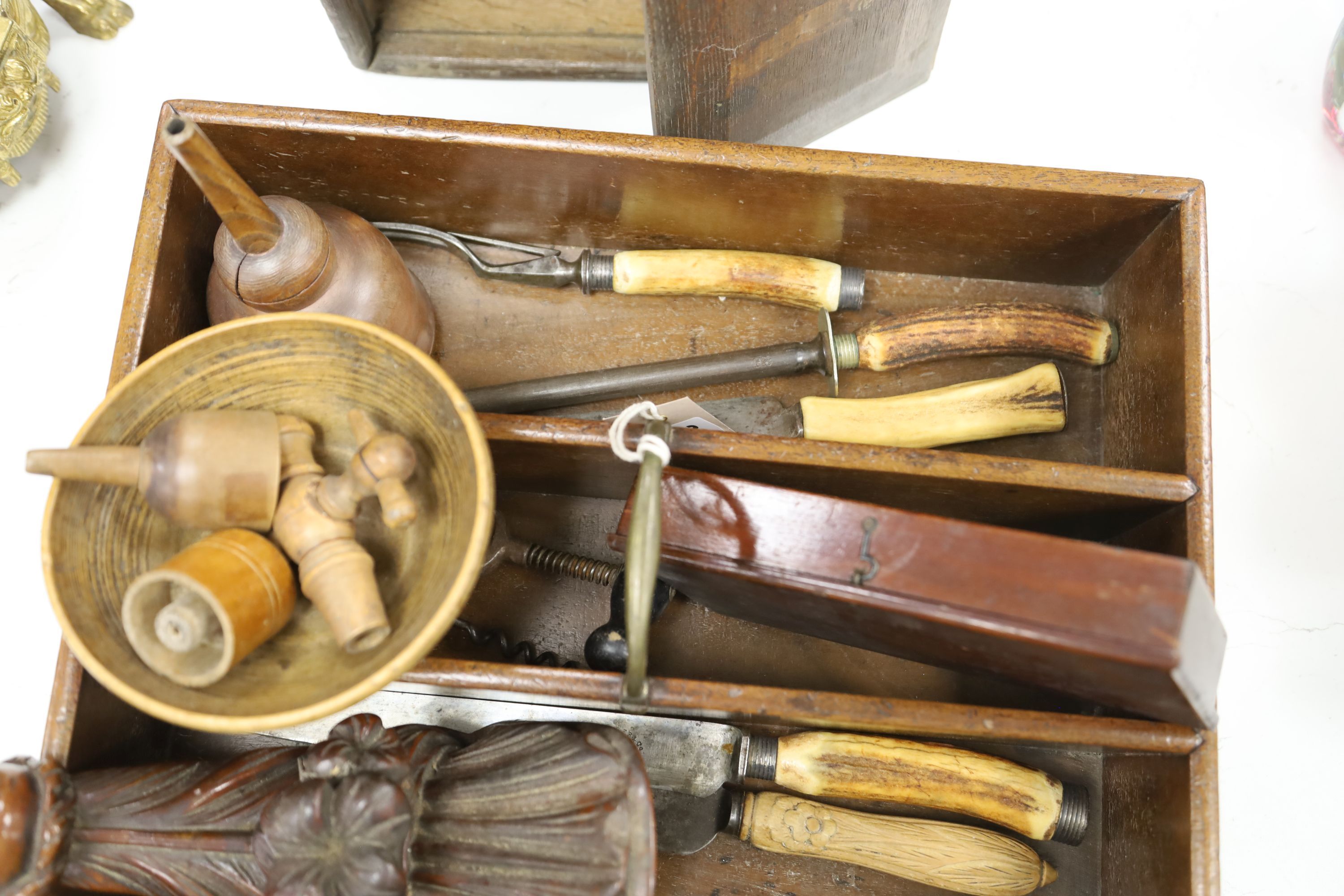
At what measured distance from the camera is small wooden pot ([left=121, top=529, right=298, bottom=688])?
801mm

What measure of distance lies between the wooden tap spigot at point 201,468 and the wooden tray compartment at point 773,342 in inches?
8.6

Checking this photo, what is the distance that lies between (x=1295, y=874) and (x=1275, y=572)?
1.32 ft

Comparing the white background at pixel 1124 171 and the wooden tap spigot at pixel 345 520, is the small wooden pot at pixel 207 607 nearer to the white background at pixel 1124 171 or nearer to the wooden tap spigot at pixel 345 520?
the wooden tap spigot at pixel 345 520

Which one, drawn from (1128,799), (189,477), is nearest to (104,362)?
(189,477)

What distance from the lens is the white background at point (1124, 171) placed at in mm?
1345

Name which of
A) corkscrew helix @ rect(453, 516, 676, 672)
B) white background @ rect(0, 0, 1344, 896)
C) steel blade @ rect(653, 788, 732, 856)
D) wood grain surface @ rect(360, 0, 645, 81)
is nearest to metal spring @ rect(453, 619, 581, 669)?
corkscrew helix @ rect(453, 516, 676, 672)

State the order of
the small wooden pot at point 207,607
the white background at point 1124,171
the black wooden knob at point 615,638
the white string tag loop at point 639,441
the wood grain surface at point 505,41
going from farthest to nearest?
the wood grain surface at point 505,41
the white background at point 1124,171
the black wooden knob at point 615,638
the white string tag loop at point 639,441
the small wooden pot at point 207,607

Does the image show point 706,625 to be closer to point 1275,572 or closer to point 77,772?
point 77,772

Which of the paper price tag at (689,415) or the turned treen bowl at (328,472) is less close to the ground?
the paper price tag at (689,415)

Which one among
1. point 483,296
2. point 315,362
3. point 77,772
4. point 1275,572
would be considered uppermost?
point 483,296

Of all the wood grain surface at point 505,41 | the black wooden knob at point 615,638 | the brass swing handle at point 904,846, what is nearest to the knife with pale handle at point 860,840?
the brass swing handle at point 904,846

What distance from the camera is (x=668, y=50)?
1.12 meters

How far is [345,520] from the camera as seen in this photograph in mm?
881

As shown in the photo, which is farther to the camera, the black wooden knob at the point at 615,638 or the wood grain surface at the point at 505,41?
the wood grain surface at the point at 505,41
